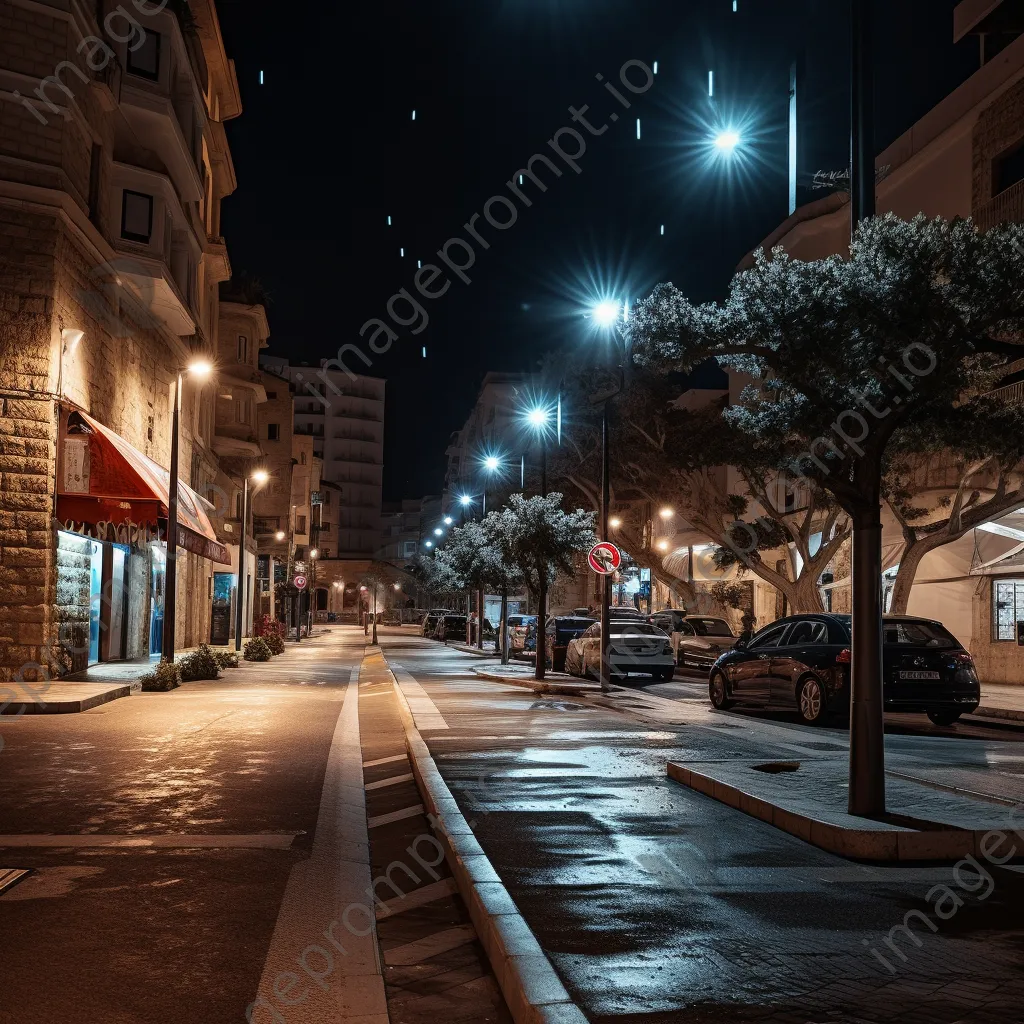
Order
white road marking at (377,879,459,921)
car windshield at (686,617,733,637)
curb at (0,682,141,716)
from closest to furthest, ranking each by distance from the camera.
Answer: white road marking at (377,879,459,921), curb at (0,682,141,716), car windshield at (686,617,733,637)

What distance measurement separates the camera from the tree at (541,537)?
27.8 metres

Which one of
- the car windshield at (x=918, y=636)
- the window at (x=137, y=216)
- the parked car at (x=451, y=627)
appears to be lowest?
the parked car at (x=451, y=627)

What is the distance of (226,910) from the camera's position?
227 inches

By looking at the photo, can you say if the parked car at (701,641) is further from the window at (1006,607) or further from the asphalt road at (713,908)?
the asphalt road at (713,908)

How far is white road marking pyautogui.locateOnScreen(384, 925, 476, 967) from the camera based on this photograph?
5.16 meters

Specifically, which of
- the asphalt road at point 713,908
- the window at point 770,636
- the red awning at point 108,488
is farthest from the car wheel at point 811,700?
the red awning at point 108,488

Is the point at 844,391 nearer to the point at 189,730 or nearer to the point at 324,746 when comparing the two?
the point at 324,746

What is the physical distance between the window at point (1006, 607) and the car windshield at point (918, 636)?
44.0 ft

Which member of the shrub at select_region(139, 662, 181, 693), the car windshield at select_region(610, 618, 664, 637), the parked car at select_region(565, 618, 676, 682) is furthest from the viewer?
the car windshield at select_region(610, 618, 664, 637)

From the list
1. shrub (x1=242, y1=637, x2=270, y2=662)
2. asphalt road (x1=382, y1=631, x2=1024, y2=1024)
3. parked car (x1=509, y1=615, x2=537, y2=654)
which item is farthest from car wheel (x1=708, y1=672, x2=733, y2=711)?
parked car (x1=509, y1=615, x2=537, y2=654)

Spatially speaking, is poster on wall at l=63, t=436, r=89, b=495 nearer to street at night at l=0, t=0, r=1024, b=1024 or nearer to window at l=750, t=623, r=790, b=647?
street at night at l=0, t=0, r=1024, b=1024

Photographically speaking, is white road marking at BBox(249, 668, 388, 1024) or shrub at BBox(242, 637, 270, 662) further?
shrub at BBox(242, 637, 270, 662)

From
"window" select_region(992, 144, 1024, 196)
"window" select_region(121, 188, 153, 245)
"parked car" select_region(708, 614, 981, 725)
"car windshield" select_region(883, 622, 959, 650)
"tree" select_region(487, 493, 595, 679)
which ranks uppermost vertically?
"window" select_region(992, 144, 1024, 196)

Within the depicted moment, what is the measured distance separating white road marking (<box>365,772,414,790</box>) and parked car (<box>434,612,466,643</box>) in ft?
176
